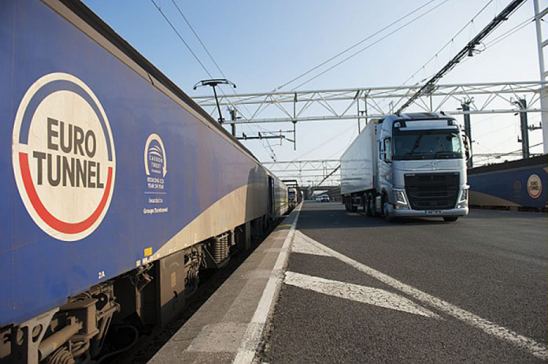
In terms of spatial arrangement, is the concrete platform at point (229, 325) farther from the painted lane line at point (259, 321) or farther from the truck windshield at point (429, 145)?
the truck windshield at point (429, 145)

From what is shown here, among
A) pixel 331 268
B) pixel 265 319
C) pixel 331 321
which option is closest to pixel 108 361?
pixel 265 319

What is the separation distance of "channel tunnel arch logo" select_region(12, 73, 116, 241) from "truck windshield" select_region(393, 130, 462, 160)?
13400 millimetres

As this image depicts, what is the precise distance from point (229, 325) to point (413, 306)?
7.06 feet

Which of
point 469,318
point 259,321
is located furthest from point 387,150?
point 259,321

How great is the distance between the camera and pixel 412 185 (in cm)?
1495

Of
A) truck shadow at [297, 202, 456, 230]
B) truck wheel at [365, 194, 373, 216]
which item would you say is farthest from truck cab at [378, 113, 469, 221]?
truck wheel at [365, 194, 373, 216]

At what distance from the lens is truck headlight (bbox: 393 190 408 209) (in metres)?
15.0

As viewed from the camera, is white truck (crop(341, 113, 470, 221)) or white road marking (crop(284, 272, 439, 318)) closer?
white road marking (crop(284, 272, 439, 318))

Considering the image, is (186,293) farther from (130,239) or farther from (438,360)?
(438,360)

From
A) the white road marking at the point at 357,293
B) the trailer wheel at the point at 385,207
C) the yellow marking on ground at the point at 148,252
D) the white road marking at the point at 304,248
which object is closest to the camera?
the yellow marking on ground at the point at 148,252

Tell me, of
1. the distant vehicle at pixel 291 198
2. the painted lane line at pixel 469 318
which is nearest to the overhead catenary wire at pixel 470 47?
the painted lane line at pixel 469 318

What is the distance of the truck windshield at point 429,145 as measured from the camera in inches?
591

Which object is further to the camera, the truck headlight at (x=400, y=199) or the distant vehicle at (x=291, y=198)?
the distant vehicle at (x=291, y=198)

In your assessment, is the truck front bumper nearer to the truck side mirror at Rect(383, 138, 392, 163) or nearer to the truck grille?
the truck grille
